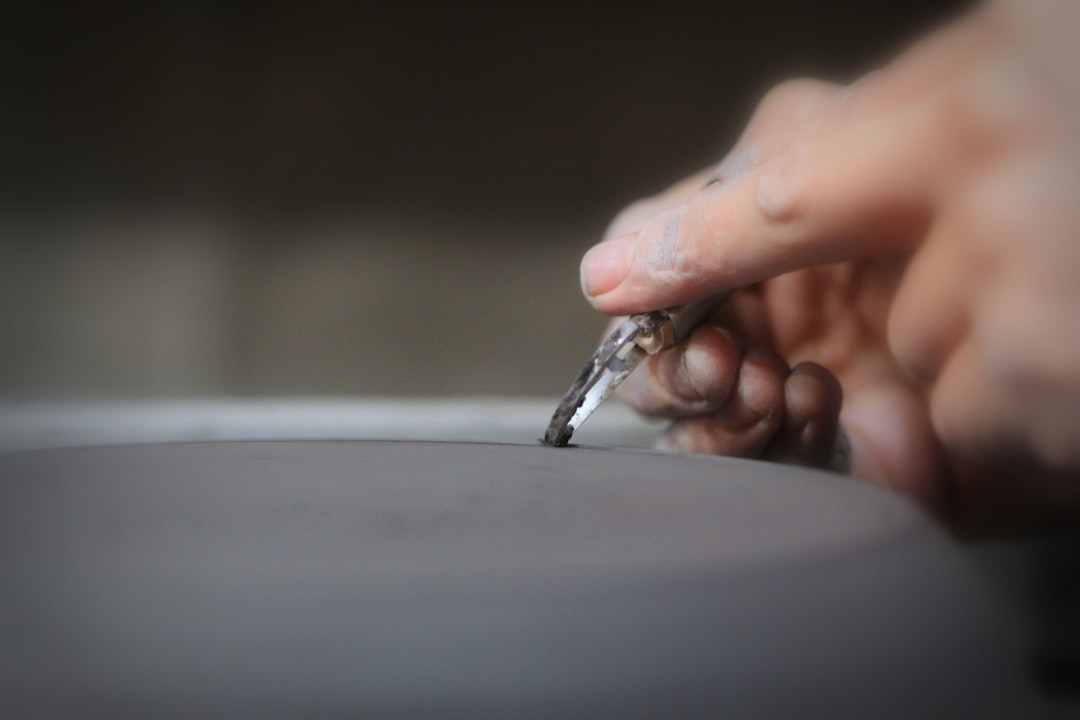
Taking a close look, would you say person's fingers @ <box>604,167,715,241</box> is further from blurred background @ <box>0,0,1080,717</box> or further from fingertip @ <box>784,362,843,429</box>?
blurred background @ <box>0,0,1080,717</box>

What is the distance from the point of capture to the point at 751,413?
35 cm

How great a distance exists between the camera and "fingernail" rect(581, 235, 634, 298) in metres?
0.32

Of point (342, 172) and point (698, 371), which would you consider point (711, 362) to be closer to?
point (698, 371)

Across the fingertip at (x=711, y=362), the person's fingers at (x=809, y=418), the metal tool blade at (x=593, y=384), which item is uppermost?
the metal tool blade at (x=593, y=384)

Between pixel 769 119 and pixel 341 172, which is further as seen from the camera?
pixel 341 172

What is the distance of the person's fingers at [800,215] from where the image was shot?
22 cm

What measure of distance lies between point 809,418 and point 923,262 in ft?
0.35

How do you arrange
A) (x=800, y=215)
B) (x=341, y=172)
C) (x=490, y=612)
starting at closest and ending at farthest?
(x=490, y=612), (x=800, y=215), (x=341, y=172)

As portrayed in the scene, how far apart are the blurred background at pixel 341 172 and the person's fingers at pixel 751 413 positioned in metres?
0.39

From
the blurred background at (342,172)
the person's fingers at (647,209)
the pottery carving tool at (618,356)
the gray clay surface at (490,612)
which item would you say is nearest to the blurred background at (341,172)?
the blurred background at (342,172)

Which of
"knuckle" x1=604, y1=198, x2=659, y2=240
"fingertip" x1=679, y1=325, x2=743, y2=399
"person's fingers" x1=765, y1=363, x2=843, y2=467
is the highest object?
"knuckle" x1=604, y1=198, x2=659, y2=240

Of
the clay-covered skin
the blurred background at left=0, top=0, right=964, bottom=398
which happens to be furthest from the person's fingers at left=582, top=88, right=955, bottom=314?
the blurred background at left=0, top=0, right=964, bottom=398

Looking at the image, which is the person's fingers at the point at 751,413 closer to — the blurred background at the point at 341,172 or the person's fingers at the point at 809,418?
the person's fingers at the point at 809,418

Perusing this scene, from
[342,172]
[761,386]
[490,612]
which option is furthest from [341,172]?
[490,612]
